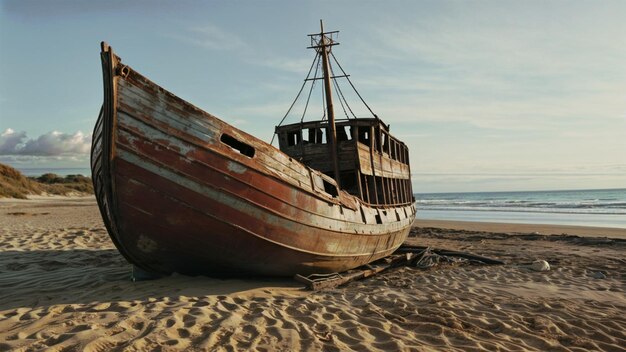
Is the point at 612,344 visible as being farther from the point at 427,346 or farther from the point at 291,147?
the point at 291,147

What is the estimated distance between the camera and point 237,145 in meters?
6.46

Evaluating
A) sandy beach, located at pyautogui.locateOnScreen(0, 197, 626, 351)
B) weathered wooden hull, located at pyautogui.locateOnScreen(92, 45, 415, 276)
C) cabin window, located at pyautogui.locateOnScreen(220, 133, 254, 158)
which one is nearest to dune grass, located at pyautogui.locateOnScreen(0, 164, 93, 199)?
sandy beach, located at pyautogui.locateOnScreen(0, 197, 626, 351)

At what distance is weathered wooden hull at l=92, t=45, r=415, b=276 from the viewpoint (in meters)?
5.91

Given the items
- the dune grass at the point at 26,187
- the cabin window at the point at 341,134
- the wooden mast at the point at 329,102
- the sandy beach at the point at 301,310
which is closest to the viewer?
the sandy beach at the point at 301,310

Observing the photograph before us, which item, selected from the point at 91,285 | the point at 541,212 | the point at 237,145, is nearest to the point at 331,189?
the point at 237,145

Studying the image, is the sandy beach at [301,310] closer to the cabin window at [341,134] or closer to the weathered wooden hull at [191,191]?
the weathered wooden hull at [191,191]

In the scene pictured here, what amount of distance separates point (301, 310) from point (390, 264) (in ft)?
15.5

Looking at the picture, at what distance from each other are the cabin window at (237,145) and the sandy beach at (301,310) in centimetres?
207

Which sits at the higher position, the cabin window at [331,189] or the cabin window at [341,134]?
the cabin window at [341,134]

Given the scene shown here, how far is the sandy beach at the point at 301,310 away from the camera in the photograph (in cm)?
441

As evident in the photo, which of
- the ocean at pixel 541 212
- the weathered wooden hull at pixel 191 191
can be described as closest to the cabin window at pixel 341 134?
the weathered wooden hull at pixel 191 191

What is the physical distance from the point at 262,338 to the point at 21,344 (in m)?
2.23

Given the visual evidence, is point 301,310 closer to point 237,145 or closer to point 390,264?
point 237,145

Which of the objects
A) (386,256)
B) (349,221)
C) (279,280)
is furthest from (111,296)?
(386,256)
